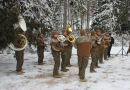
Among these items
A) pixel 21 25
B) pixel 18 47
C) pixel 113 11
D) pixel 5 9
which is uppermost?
pixel 113 11

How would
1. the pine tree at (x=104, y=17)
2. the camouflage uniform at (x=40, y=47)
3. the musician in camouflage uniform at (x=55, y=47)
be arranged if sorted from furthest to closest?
the pine tree at (x=104, y=17) < the camouflage uniform at (x=40, y=47) < the musician in camouflage uniform at (x=55, y=47)

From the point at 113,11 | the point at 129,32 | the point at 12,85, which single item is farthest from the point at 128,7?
the point at 12,85

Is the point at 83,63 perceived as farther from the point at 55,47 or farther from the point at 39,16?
the point at 39,16

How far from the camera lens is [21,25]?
606 centimetres

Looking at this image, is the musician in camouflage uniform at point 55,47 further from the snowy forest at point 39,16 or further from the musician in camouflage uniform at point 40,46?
the musician in camouflage uniform at point 40,46

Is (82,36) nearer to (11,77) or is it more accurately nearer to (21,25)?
(21,25)

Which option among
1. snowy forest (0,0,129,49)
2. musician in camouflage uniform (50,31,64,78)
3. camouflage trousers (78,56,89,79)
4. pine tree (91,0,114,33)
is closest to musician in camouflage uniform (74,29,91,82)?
camouflage trousers (78,56,89,79)

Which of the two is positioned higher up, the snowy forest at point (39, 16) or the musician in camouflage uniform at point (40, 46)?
the snowy forest at point (39, 16)

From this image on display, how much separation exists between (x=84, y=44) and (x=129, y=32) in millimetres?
17428

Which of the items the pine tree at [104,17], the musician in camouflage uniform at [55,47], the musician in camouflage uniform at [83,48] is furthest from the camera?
the pine tree at [104,17]

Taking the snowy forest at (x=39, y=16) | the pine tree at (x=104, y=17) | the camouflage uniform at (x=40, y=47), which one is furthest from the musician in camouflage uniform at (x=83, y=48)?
the pine tree at (x=104, y=17)

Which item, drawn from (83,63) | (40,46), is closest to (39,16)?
(40,46)

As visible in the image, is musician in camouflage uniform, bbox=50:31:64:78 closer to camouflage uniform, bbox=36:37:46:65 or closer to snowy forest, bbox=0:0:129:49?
snowy forest, bbox=0:0:129:49

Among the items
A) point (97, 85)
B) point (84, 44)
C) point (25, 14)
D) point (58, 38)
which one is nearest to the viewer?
point (97, 85)
